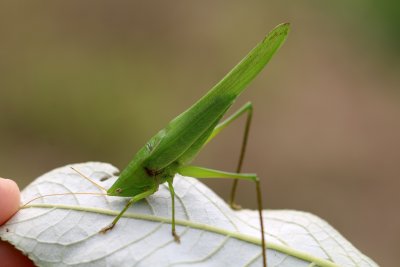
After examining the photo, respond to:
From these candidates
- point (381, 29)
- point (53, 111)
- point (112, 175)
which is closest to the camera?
point (112, 175)

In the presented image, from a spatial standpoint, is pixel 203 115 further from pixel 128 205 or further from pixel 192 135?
pixel 128 205

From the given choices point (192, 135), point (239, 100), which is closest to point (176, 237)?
point (192, 135)

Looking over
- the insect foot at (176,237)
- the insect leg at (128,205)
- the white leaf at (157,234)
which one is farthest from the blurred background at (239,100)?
the insect foot at (176,237)

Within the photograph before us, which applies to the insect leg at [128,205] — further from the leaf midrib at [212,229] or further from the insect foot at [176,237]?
the insect foot at [176,237]

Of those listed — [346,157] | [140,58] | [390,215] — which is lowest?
[390,215]

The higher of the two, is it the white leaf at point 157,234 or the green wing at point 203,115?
the green wing at point 203,115

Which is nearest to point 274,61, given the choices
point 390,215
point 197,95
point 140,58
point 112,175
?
point 197,95

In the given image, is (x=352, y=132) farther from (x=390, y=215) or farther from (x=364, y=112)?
(x=390, y=215)

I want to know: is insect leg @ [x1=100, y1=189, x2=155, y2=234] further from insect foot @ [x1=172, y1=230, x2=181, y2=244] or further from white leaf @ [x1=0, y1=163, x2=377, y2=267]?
insect foot @ [x1=172, y1=230, x2=181, y2=244]
